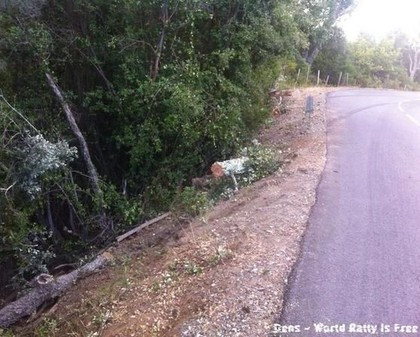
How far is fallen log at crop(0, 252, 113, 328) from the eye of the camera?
8.23 metres

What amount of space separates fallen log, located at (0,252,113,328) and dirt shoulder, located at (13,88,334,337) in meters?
0.26

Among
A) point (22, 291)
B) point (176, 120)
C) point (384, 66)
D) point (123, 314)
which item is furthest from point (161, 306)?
point (384, 66)

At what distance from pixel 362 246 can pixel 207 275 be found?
7.74ft

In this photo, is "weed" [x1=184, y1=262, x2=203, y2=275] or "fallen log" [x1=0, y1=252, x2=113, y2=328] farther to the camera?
"fallen log" [x1=0, y1=252, x2=113, y2=328]

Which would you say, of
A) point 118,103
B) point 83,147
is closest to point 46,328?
point 83,147

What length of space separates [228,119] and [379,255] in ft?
22.1

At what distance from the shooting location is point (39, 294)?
27.8ft

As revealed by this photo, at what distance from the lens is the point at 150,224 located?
35.7ft

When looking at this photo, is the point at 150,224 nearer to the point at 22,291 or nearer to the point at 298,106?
the point at 22,291

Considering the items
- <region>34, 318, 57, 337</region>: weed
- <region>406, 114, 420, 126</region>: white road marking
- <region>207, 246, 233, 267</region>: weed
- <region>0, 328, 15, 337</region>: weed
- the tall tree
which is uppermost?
the tall tree

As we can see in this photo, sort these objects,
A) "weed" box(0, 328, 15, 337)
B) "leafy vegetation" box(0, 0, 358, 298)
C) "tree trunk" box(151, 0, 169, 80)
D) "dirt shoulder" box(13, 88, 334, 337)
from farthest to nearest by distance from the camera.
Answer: "tree trunk" box(151, 0, 169, 80) → "leafy vegetation" box(0, 0, 358, 298) → "weed" box(0, 328, 15, 337) → "dirt shoulder" box(13, 88, 334, 337)

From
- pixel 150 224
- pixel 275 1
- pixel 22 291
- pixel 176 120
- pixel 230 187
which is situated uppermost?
pixel 275 1

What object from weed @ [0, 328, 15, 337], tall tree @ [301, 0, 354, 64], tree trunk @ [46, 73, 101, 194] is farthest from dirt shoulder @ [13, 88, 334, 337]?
tall tree @ [301, 0, 354, 64]

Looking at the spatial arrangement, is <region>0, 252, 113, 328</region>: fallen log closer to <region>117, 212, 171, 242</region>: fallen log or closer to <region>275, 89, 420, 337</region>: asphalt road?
<region>117, 212, 171, 242</region>: fallen log
